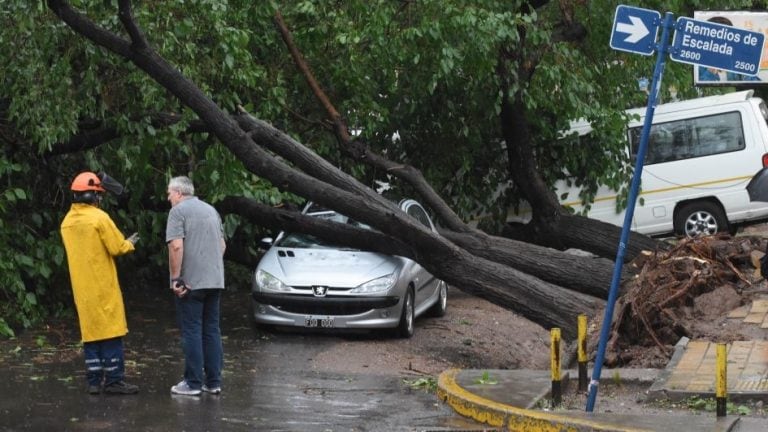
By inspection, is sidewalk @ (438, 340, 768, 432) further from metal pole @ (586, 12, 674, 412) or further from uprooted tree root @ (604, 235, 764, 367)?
uprooted tree root @ (604, 235, 764, 367)

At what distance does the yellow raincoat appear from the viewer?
949 cm

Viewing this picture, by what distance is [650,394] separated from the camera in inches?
351

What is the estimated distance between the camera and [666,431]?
7586 mm

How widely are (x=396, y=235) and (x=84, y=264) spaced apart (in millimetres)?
4502

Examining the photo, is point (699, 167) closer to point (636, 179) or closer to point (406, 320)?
point (406, 320)

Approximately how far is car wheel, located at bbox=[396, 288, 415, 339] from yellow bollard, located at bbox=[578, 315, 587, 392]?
4.73 m

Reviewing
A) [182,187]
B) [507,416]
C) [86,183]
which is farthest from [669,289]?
[86,183]

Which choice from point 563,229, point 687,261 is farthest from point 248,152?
point 563,229

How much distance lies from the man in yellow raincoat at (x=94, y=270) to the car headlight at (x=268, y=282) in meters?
4.29

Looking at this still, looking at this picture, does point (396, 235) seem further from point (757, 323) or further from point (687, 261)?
point (757, 323)

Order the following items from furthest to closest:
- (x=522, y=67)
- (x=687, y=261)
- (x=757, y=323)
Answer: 1. (x=522, y=67)
2. (x=687, y=261)
3. (x=757, y=323)

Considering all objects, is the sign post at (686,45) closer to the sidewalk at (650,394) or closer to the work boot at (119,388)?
the sidewalk at (650,394)

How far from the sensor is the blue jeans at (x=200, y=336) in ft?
31.5

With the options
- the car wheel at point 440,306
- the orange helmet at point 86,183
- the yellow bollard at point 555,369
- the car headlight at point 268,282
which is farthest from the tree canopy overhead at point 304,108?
the yellow bollard at point 555,369
